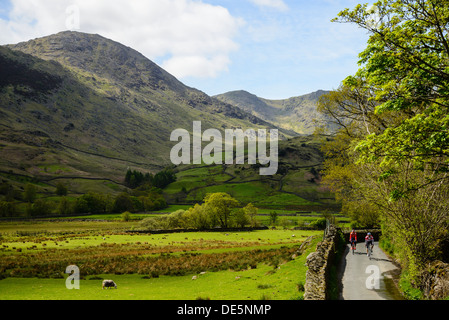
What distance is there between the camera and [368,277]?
2292 cm

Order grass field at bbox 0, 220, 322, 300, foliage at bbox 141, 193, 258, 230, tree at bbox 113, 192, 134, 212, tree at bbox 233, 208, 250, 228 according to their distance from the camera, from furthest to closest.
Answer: tree at bbox 113, 192, 134, 212 < tree at bbox 233, 208, 250, 228 < foliage at bbox 141, 193, 258, 230 < grass field at bbox 0, 220, 322, 300

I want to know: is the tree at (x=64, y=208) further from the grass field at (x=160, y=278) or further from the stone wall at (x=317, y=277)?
the stone wall at (x=317, y=277)

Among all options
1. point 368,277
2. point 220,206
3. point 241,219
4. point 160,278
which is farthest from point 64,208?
point 368,277

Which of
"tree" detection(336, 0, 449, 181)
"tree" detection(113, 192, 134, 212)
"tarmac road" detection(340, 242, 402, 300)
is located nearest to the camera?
"tree" detection(336, 0, 449, 181)

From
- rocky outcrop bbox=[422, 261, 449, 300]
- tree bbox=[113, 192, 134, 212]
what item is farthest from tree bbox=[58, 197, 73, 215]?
rocky outcrop bbox=[422, 261, 449, 300]

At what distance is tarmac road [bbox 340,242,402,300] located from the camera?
1869cm

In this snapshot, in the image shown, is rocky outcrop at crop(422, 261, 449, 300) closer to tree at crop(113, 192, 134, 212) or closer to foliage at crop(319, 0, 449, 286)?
foliage at crop(319, 0, 449, 286)

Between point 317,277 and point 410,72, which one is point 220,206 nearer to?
point 317,277

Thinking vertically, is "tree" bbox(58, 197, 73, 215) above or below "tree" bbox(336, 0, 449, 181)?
below

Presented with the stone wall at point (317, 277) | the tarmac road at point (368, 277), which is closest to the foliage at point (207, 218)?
the tarmac road at point (368, 277)

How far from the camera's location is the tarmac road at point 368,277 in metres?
18.7
